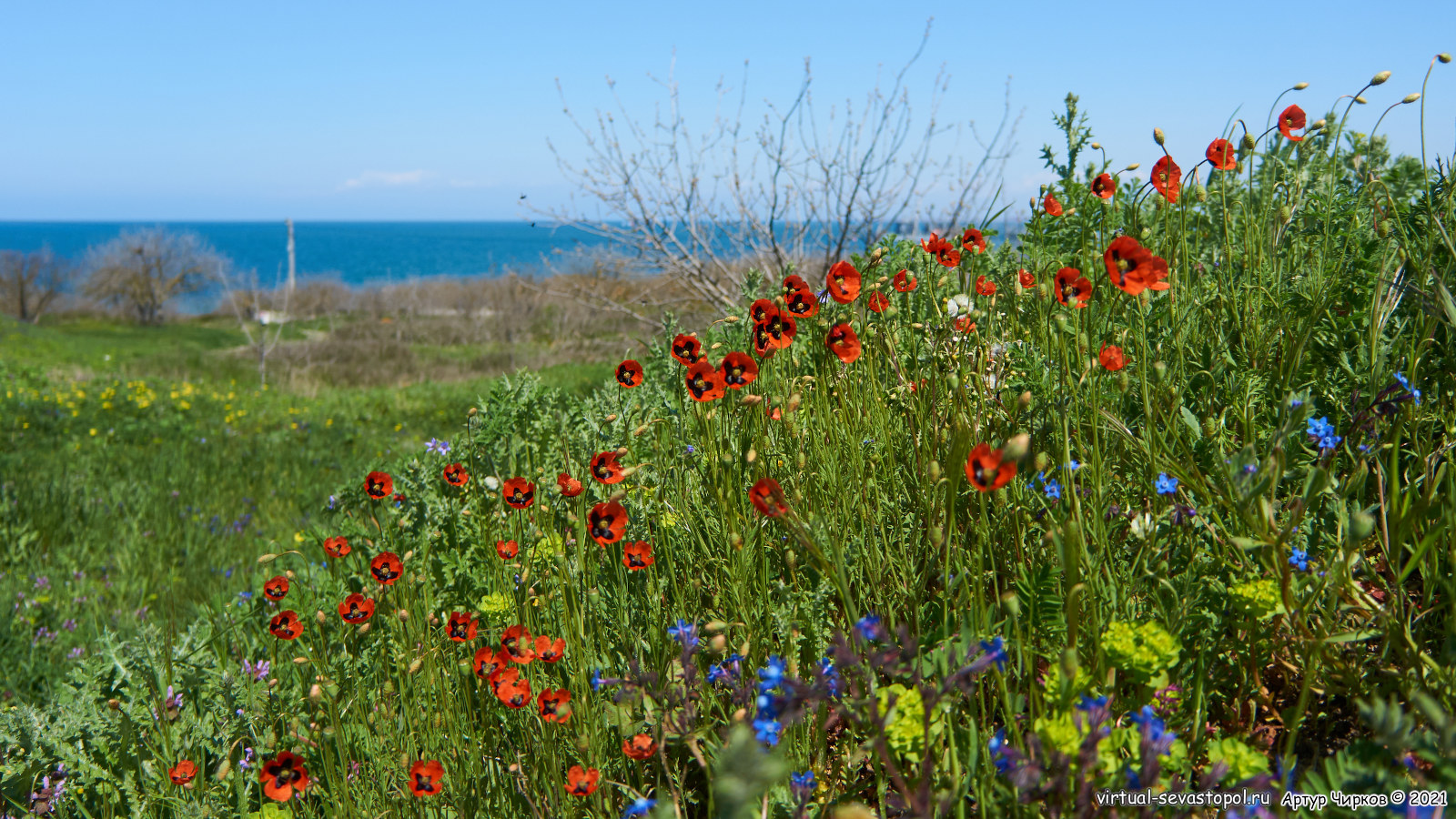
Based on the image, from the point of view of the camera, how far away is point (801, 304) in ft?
6.39

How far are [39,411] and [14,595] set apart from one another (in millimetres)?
5638

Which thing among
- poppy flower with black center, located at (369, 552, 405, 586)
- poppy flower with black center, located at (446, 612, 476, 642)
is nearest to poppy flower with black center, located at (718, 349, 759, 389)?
poppy flower with black center, located at (446, 612, 476, 642)

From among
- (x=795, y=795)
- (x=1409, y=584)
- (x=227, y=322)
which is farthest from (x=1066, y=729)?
(x=227, y=322)

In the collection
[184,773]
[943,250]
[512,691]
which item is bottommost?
[184,773]

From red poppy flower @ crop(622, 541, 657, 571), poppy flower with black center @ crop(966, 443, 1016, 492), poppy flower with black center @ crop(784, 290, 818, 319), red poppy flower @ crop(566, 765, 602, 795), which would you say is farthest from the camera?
poppy flower with black center @ crop(784, 290, 818, 319)

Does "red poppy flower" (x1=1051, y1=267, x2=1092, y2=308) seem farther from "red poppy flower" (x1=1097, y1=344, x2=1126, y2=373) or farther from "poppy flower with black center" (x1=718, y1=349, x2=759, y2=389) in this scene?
"poppy flower with black center" (x1=718, y1=349, x2=759, y2=389)

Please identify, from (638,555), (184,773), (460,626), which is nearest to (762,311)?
(638,555)

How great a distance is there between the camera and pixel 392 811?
4.97ft

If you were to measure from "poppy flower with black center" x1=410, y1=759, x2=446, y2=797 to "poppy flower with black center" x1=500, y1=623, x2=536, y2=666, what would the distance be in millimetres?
221

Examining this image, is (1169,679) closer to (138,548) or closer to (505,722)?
(505,722)

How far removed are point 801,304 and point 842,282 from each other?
13 cm

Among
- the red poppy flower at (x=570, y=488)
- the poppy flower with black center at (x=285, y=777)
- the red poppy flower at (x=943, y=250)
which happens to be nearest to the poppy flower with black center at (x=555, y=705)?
the red poppy flower at (x=570, y=488)

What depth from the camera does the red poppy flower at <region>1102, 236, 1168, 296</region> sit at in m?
1.38

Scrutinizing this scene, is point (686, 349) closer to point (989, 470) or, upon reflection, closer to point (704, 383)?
point (704, 383)
